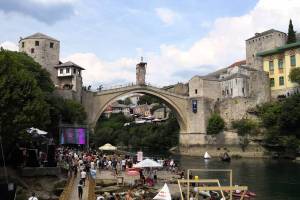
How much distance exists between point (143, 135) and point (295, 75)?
35.2 m

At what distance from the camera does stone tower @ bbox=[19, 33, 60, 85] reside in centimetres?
5925

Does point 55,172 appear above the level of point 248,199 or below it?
above

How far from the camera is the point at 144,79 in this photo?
66562mm

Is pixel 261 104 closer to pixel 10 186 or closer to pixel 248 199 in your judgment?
pixel 248 199

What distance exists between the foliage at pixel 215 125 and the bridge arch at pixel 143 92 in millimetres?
5162

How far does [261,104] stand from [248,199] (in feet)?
147

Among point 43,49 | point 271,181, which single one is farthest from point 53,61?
point 271,181

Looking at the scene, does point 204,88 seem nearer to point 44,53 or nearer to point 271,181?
point 44,53

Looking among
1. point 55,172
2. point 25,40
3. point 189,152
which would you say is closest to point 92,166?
point 55,172

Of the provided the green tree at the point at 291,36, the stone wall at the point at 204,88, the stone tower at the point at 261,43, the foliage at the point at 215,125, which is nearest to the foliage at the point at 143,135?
the stone wall at the point at 204,88

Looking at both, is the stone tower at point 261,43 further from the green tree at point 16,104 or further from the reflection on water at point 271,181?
the green tree at point 16,104

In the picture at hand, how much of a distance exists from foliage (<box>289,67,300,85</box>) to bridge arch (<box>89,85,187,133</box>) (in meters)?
17.5

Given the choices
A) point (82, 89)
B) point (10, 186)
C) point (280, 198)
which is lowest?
point (280, 198)

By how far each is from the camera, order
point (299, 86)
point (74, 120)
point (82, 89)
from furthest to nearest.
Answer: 1. point (299, 86)
2. point (82, 89)
3. point (74, 120)
